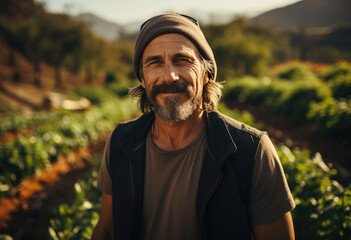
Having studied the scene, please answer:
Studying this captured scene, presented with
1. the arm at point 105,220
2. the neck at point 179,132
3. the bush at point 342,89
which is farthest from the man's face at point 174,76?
the bush at point 342,89

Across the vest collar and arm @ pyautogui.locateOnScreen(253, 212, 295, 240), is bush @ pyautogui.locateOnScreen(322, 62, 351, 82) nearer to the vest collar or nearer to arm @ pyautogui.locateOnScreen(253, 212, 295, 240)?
the vest collar

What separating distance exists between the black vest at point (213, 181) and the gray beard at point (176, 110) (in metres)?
0.18

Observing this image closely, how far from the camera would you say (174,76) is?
1.60 m

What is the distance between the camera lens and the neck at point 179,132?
5.53 feet

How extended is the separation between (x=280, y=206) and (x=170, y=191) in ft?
2.31

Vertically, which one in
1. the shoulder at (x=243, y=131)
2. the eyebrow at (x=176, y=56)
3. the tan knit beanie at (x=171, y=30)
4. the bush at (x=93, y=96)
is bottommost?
the shoulder at (x=243, y=131)

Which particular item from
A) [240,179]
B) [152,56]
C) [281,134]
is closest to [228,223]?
[240,179]

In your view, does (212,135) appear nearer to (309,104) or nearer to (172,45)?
(172,45)

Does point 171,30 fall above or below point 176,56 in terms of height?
above

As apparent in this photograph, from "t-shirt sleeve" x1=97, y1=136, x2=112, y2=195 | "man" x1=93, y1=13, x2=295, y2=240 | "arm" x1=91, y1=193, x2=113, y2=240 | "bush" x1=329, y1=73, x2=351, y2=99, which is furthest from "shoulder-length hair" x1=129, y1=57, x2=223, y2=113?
"bush" x1=329, y1=73, x2=351, y2=99

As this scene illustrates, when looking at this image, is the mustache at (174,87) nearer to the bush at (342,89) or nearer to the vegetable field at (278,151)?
the vegetable field at (278,151)

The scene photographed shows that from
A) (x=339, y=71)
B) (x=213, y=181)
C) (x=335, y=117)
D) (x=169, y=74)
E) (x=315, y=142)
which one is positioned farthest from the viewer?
(x=339, y=71)

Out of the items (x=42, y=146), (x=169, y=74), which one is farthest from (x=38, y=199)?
(x=169, y=74)

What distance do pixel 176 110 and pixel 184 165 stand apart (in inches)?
16.4
